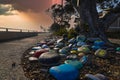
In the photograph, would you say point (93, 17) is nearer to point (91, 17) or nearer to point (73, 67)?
point (91, 17)

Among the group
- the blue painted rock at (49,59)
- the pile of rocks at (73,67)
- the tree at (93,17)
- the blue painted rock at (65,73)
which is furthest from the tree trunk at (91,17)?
the blue painted rock at (65,73)

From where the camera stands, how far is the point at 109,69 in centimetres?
689

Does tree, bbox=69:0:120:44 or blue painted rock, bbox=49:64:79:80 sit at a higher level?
tree, bbox=69:0:120:44

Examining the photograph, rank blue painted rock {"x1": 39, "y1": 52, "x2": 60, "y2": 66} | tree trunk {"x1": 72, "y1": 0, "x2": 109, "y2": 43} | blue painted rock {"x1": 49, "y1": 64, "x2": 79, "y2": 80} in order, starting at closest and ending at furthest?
blue painted rock {"x1": 49, "y1": 64, "x2": 79, "y2": 80}
blue painted rock {"x1": 39, "y1": 52, "x2": 60, "y2": 66}
tree trunk {"x1": 72, "y1": 0, "x2": 109, "y2": 43}

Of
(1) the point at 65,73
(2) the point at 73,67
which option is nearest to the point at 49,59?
(2) the point at 73,67

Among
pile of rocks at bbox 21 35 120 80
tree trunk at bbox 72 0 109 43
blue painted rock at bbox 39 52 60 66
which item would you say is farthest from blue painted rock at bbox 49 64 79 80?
tree trunk at bbox 72 0 109 43

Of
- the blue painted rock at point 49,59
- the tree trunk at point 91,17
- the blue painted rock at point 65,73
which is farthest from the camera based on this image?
the tree trunk at point 91,17

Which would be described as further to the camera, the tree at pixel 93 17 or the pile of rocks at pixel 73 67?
the tree at pixel 93 17

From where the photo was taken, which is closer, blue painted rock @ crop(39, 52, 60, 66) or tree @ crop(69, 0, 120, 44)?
blue painted rock @ crop(39, 52, 60, 66)

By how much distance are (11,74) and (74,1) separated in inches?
416

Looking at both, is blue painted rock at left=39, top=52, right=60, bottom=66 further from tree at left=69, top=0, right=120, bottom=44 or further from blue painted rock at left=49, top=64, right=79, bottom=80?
tree at left=69, top=0, right=120, bottom=44

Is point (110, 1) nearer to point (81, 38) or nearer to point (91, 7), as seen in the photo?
point (91, 7)

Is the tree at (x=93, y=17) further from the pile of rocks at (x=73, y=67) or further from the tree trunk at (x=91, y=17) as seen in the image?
the pile of rocks at (x=73, y=67)

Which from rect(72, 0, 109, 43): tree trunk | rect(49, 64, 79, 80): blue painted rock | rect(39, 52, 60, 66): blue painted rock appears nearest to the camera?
rect(49, 64, 79, 80): blue painted rock
